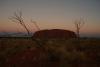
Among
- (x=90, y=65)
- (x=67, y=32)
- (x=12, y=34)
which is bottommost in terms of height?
(x=67, y=32)

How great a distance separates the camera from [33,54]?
31.9 ft

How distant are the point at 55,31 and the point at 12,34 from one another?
42699mm

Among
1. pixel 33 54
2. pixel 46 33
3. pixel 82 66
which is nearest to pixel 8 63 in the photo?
pixel 33 54

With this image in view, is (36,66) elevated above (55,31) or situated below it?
above

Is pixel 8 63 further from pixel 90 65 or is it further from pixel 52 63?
pixel 90 65

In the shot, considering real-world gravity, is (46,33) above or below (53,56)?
below

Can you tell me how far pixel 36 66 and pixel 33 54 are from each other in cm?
186

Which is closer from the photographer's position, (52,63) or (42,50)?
(52,63)

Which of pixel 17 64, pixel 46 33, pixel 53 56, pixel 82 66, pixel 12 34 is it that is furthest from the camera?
pixel 46 33

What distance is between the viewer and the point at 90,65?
791cm

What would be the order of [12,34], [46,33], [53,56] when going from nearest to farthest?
1. [53,56]
2. [12,34]
3. [46,33]

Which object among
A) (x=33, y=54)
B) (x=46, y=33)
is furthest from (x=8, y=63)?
(x=46, y=33)

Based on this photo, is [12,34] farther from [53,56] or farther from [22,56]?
[53,56]

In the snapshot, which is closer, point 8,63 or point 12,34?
point 8,63
